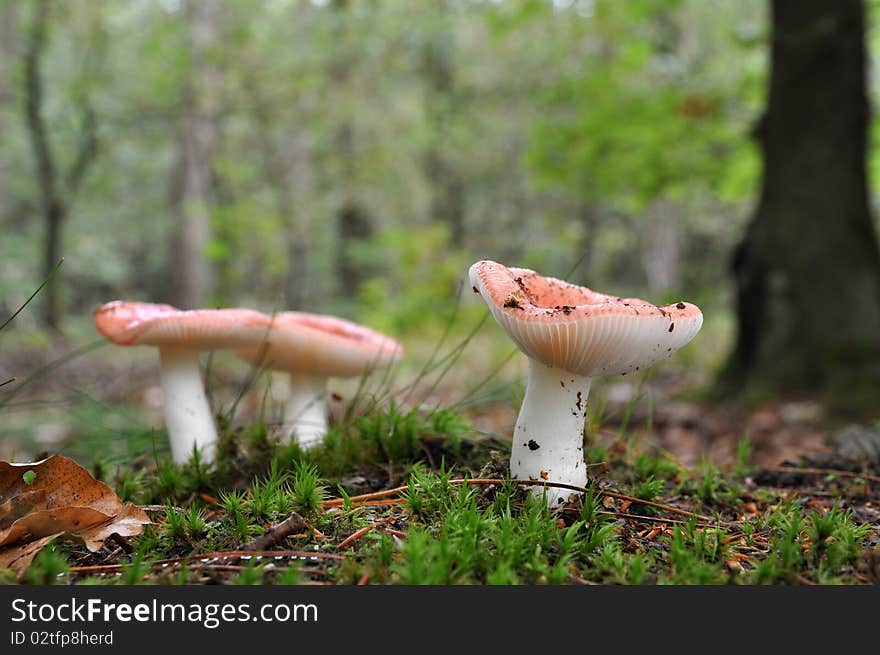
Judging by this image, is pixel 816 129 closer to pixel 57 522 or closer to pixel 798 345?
pixel 798 345

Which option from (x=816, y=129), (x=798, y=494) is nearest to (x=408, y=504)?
(x=798, y=494)

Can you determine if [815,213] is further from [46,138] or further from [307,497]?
[46,138]

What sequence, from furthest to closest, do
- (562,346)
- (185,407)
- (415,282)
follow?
(415,282)
(185,407)
(562,346)

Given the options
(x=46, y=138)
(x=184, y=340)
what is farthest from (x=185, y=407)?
(x=46, y=138)

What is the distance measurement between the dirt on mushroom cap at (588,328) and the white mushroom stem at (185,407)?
4.65ft

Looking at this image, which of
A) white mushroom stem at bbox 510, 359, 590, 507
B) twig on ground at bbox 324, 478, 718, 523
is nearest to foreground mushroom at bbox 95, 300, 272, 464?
twig on ground at bbox 324, 478, 718, 523

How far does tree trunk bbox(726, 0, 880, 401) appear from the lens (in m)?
5.15

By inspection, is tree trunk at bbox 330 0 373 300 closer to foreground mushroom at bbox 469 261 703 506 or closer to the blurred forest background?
the blurred forest background

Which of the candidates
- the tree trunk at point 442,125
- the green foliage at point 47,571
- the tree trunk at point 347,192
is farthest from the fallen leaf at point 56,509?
the tree trunk at point 442,125

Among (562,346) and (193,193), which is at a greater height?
(193,193)

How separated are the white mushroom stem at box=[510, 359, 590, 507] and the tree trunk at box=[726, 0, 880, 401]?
3.89 meters

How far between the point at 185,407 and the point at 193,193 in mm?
9790

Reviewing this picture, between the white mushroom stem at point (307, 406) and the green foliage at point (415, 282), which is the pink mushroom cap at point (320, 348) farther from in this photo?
the green foliage at point (415, 282)

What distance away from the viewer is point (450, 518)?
175 centimetres
